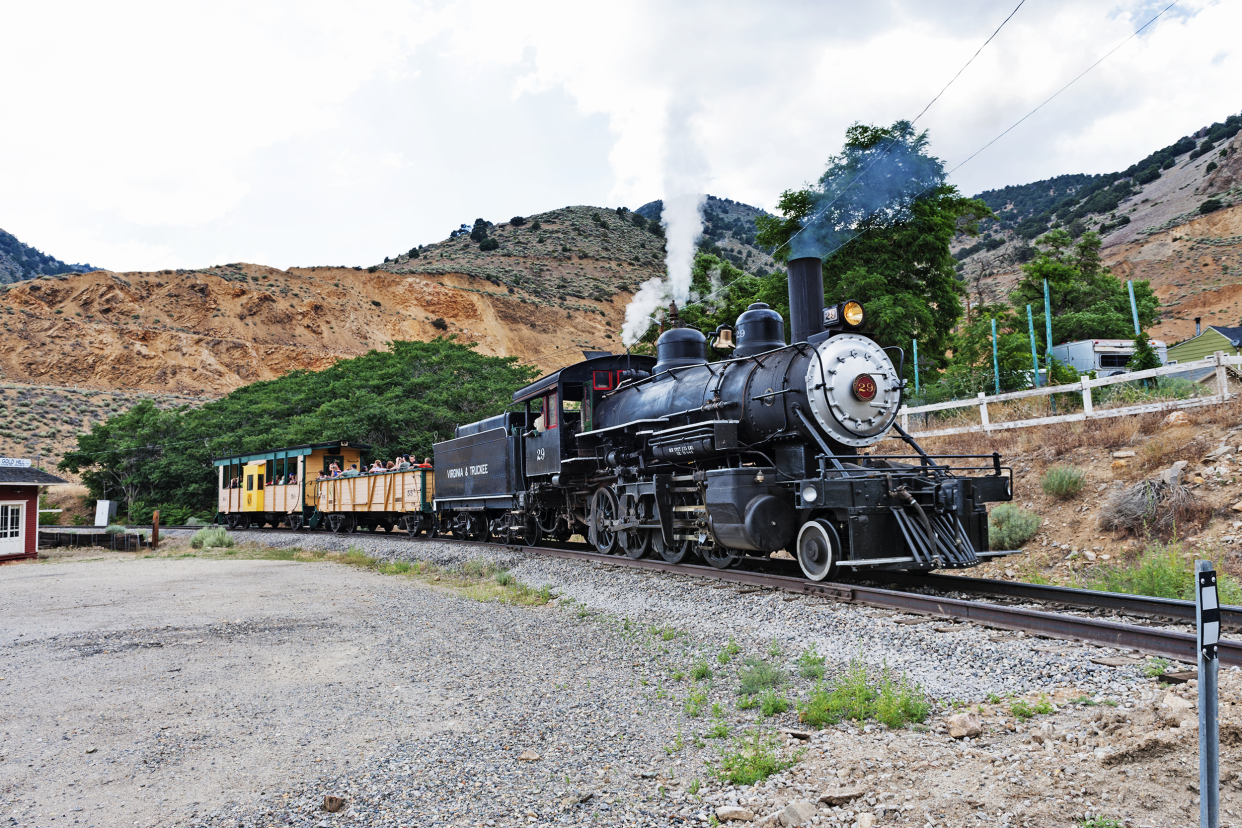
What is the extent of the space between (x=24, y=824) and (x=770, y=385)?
7868 millimetres

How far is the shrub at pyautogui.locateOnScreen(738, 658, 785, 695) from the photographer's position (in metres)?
5.04

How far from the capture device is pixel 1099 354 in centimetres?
2920

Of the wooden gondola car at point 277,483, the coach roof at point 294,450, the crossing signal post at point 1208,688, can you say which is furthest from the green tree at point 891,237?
the crossing signal post at point 1208,688

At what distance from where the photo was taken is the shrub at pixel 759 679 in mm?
5039

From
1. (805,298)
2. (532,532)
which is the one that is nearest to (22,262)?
(532,532)

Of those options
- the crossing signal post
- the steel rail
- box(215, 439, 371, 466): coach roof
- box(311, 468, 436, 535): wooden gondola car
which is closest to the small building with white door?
box(215, 439, 371, 466): coach roof

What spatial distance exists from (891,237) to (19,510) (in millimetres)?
27256

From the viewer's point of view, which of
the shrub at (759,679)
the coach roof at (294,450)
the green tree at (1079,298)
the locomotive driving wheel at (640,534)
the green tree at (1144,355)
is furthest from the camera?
the green tree at (1079,298)

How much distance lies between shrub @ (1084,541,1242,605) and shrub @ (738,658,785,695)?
159 inches

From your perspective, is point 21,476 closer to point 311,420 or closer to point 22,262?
point 311,420

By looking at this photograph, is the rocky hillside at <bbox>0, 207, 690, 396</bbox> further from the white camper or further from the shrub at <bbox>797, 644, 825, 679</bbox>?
the shrub at <bbox>797, 644, 825, 679</bbox>

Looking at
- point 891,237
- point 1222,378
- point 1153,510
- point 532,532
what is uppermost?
point 891,237

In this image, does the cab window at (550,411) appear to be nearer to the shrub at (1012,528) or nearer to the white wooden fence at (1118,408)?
the white wooden fence at (1118,408)

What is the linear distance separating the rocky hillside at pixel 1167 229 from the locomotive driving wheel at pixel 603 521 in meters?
43.3
